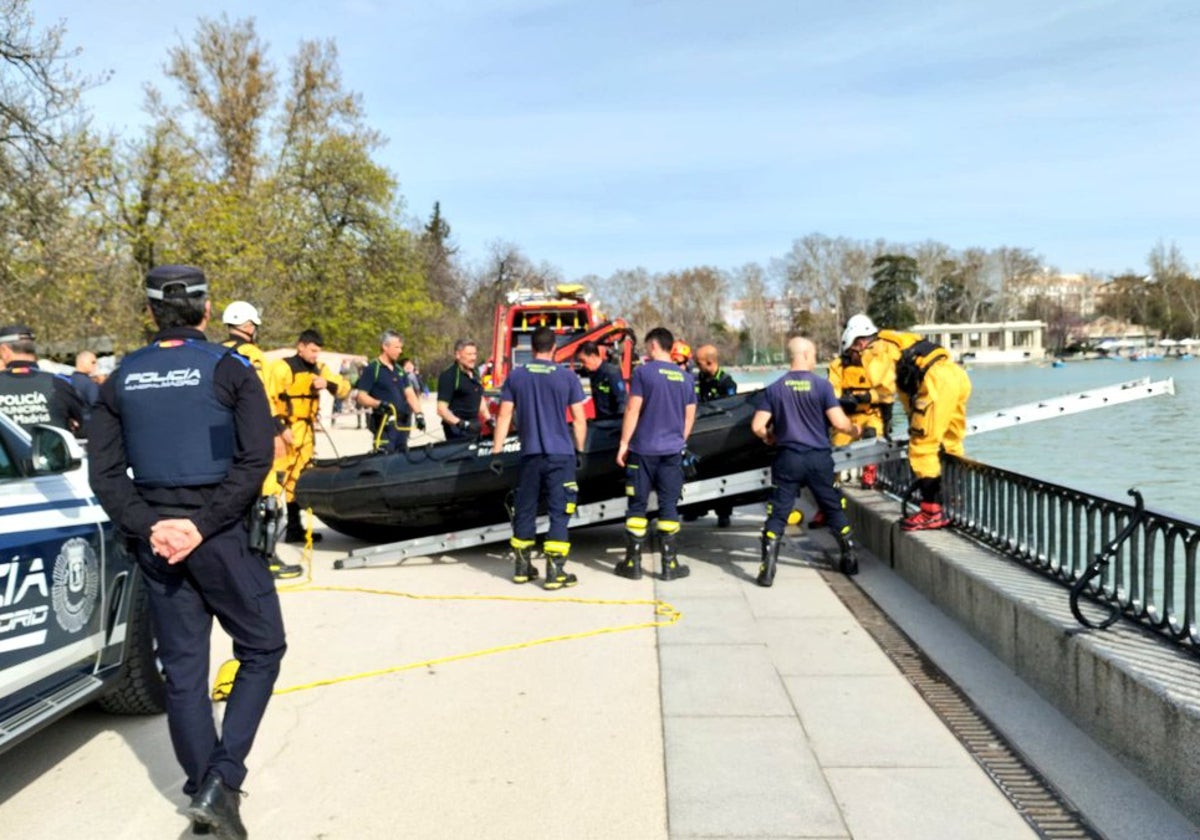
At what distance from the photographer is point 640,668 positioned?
4988 millimetres

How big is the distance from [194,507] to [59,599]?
856 mm

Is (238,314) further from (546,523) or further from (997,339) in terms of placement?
(997,339)

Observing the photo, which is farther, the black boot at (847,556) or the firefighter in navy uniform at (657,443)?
the black boot at (847,556)

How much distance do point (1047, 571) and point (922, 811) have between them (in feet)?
7.26

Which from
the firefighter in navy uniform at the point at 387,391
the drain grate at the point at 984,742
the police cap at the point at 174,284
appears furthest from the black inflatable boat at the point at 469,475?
the police cap at the point at 174,284

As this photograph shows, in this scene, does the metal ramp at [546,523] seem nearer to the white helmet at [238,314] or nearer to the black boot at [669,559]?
the black boot at [669,559]

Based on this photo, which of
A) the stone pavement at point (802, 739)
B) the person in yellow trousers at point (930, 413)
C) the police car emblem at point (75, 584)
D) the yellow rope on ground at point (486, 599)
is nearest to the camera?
the stone pavement at point (802, 739)

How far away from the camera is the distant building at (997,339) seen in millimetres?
103375

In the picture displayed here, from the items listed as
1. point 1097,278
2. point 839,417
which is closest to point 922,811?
point 839,417

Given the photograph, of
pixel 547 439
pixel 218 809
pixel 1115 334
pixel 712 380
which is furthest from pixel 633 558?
pixel 1115 334

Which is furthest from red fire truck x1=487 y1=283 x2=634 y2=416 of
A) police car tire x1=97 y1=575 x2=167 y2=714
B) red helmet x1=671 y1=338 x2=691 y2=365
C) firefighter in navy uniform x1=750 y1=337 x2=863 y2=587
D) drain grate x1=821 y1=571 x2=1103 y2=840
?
police car tire x1=97 y1=575 x2=167 y2=714

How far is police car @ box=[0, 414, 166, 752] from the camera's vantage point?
329 centimetres

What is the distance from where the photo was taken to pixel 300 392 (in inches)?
311

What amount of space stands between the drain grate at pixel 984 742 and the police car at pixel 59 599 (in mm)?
3175
